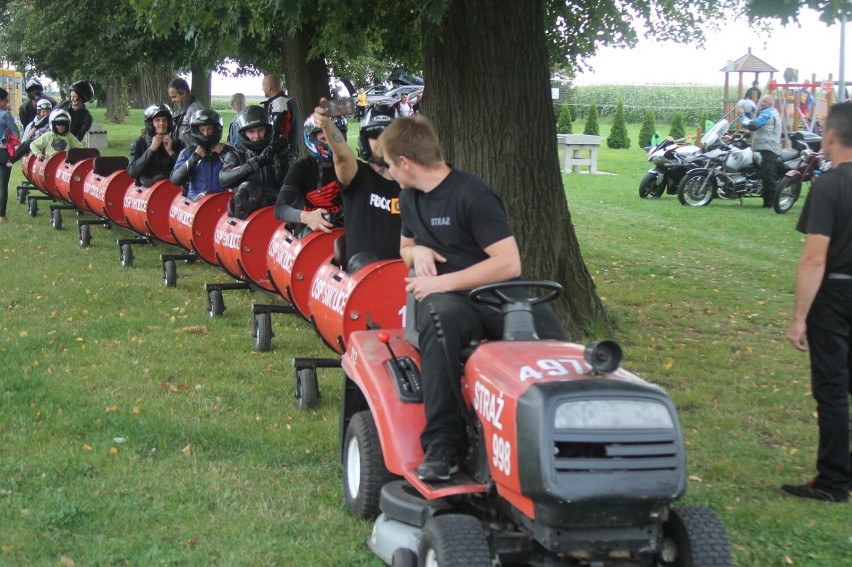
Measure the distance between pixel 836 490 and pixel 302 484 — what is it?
2.81m

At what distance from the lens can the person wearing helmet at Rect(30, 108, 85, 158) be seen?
17516mm

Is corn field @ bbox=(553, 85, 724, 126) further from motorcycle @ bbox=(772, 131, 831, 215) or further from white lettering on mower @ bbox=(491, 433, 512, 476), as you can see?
white lettering on mower @ bbox=(491, 433, 512, 476)

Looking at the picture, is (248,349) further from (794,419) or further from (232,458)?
(794,419)

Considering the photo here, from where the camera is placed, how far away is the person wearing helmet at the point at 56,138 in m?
17.5

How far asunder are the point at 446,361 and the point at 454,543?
0.80m

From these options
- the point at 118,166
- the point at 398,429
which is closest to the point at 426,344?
the point at 398,429

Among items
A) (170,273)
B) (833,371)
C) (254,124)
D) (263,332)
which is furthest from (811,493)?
(170,273)

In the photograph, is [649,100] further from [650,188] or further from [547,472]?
[547,472]

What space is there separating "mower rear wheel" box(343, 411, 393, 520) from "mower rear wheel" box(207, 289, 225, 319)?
5219 mm

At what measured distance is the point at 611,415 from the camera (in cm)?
377

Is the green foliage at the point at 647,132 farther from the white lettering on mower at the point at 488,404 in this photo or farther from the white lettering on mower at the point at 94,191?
the white lettering on mower at the point at 488,404

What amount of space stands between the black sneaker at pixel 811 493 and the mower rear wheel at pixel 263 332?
15.0 feet

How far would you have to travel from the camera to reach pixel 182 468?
6.07 metres

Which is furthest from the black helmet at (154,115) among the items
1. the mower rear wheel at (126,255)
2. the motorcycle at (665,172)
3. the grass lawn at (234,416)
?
the motorcycle at (665,172)
